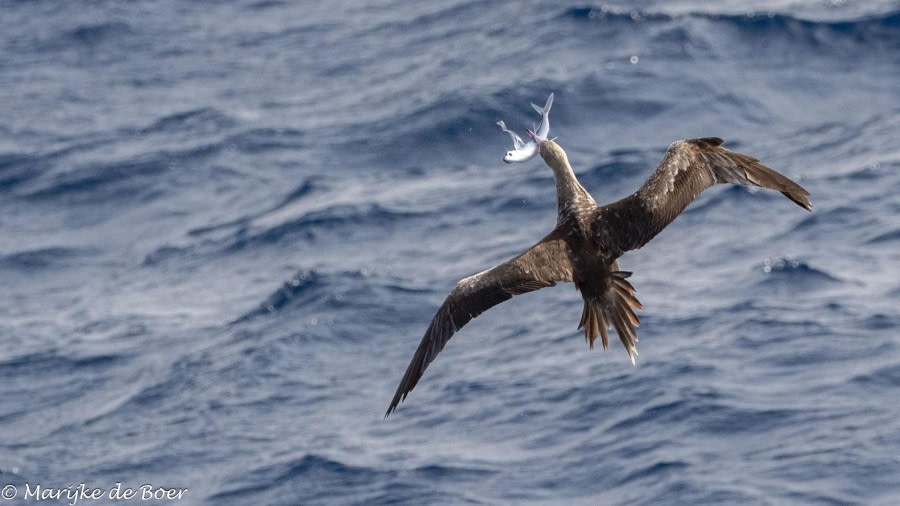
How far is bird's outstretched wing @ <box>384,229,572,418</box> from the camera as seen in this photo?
8812 mm

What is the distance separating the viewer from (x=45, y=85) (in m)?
25.8

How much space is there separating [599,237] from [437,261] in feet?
28.5

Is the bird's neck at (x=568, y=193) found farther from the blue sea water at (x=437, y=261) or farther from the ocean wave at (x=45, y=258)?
the ocean wave at (x=45, y=258)

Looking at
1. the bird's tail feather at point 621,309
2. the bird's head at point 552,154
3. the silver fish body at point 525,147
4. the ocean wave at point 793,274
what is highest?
the silver fish body at point 525,147

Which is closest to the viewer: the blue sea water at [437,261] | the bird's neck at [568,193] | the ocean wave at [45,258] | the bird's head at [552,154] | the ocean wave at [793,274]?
the bird's neck at [568,193]

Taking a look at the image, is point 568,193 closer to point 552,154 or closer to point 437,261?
point 552,154

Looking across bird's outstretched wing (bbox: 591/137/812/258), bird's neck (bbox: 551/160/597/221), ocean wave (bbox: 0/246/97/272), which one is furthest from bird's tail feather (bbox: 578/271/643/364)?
ocean wave (bbox: 0/246/97/272)

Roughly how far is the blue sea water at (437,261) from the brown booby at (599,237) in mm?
4040

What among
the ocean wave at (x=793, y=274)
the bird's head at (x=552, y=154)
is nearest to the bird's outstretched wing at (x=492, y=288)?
the bird's head at (x=552, y=154)

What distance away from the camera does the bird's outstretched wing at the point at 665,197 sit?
8.95 m

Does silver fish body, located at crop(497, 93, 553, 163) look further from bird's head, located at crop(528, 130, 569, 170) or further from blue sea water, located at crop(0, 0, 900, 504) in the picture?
blue sea water, located at crop(0, 0, 900, 504)

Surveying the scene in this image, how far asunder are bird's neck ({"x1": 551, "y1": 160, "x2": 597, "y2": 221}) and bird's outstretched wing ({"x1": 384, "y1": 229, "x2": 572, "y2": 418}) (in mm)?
243

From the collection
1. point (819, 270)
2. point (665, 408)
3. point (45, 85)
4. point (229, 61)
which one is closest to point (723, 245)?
point (819, 270)

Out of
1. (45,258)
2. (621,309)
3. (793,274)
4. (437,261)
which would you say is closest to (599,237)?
(621,309)
